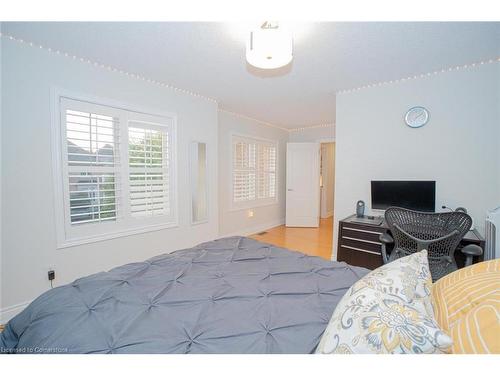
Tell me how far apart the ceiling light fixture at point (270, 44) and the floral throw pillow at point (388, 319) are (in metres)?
1.42

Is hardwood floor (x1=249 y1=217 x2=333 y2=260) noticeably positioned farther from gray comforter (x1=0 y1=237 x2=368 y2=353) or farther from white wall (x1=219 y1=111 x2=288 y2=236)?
gray comforter (x1=0 y1=237 x2=368 y2=353)

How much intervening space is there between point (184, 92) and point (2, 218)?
7.64ft

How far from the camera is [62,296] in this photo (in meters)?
1.06

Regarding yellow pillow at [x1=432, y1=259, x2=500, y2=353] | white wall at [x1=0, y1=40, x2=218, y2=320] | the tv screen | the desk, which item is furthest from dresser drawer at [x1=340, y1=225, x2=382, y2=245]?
white wall at [x1=0, y1=40, x2=218, y2=320]

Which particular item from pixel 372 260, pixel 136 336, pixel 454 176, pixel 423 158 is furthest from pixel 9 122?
pixel 454 176

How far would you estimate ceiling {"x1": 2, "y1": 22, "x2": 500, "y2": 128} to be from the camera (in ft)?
5.64

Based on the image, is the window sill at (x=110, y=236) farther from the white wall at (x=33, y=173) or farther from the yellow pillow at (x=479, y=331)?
the yellow pillow at (x=479, y=331)

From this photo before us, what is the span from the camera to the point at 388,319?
58 cm

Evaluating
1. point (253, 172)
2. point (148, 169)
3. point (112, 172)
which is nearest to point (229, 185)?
point (253, 172)

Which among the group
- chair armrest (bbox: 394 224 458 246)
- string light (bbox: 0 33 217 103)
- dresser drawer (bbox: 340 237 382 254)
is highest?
string light (bbox: 0 33 217 103)

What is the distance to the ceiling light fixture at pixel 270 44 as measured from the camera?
56.2 inches

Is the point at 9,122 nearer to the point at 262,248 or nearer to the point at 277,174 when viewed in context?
the point at 262,248

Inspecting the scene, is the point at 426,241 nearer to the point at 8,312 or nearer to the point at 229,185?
the point at 229,185

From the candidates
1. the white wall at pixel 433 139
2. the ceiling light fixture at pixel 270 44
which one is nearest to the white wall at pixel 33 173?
the ceiling light fixture at pixel 270 44
